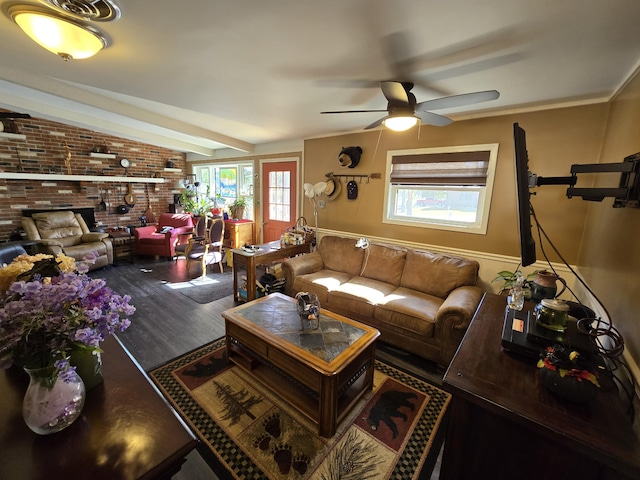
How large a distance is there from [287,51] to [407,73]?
830 millimetres

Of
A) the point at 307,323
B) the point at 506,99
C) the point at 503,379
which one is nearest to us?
the point at 503,379

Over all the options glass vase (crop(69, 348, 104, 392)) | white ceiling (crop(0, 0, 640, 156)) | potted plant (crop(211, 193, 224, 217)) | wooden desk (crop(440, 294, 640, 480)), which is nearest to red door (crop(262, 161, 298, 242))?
potted plant (crop(211, 193, 224, 217))

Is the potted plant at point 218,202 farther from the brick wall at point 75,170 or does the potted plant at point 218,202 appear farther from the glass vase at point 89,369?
the glass vase at point 89,369

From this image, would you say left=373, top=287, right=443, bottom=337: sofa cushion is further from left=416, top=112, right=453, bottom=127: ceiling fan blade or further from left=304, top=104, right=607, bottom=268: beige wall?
left=416, top=112, right=453, bottom=127: ceiling fan blade

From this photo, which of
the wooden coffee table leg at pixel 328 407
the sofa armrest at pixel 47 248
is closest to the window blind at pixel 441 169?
the wooden coffee table leg at pixel 328 407

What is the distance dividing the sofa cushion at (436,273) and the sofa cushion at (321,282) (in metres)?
0.72

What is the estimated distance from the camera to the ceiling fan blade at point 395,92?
1.65 meters

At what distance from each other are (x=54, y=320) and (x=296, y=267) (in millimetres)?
2500

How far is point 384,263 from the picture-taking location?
3.08m

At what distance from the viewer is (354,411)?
5.84ft

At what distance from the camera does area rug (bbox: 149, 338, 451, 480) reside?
1.42 meters

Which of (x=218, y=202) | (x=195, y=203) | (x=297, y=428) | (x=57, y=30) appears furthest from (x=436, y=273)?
(x=195, y=203)

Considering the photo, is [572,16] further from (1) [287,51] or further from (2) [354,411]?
(2) [354,411]

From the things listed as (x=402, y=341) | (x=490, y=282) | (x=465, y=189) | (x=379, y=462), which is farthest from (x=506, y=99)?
(x=379, y=462)
